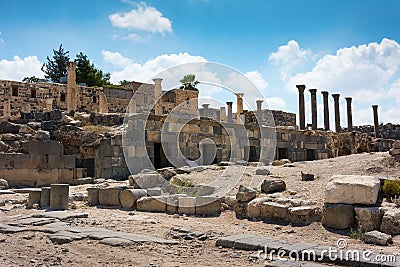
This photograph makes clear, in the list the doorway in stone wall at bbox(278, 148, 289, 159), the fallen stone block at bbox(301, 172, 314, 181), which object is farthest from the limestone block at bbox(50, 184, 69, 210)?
the doorway in stone wall at bbox(278, 148, 289, 159)

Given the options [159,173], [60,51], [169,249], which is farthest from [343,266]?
[60,51]

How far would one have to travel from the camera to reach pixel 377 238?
705cm

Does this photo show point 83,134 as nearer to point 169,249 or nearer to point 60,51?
point 169,249

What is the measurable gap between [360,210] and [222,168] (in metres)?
6.83

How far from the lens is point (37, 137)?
17.6m

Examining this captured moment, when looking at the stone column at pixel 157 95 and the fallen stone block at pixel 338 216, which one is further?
the stone column at pixel 157 95

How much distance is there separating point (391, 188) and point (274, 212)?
7.70 ft

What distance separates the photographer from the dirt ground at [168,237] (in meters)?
6.14

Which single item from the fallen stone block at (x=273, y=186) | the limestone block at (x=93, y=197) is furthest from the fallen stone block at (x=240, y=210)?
the limestone block at (x=93, y=197)

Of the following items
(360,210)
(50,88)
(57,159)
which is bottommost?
(360,210)

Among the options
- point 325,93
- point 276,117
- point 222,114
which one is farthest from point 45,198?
point 276,117

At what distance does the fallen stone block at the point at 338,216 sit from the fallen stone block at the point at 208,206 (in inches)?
108

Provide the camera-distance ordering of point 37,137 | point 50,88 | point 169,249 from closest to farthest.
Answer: point 169,249 → point 37,137 → point 50,88

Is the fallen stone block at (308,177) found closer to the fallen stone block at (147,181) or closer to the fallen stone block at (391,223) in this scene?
the fallen stone block at (391,223)
